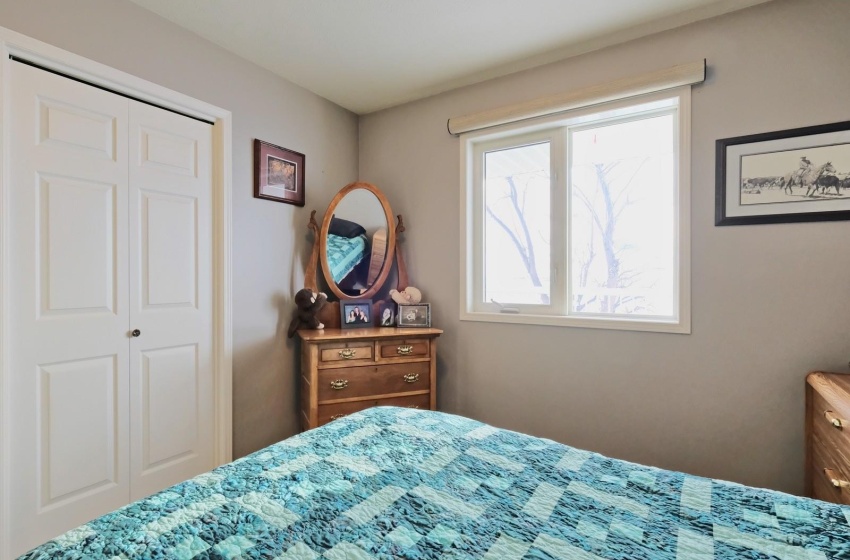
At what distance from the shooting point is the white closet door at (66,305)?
5.40 ft

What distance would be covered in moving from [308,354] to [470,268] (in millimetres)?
1183

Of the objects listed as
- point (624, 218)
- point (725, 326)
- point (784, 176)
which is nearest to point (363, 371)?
point (624, 218)

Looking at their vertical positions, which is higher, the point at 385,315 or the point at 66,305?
the point at 66,305

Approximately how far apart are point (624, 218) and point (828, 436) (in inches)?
51.3

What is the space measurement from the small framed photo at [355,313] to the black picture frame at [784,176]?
6.87ft

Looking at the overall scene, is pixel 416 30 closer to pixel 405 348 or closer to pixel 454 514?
pixel 405 348

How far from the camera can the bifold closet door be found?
1.66 m

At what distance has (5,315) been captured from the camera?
1.59m

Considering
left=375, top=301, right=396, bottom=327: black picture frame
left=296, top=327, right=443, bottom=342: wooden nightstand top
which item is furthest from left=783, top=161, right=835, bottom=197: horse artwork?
left=375, top=301, right=396, bottom=327: black picture frame

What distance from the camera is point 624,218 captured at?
2.34m

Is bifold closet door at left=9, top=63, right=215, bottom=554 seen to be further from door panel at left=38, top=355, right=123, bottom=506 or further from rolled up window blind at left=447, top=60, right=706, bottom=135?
rolled up window blind at left=447, top=60, right=706, bottom=135

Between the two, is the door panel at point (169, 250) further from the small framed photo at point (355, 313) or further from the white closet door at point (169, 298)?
the small framed photo at point (355, 313)

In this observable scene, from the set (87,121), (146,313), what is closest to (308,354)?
(146,313)

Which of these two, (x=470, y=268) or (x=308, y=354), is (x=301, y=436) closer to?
(x=308, y=354)
